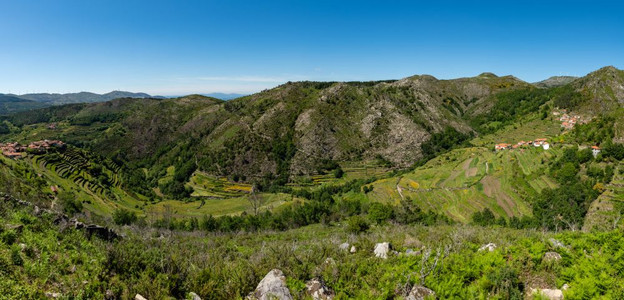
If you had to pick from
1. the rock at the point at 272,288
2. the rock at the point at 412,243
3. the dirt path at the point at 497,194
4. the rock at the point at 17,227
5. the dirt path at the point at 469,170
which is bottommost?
the dirt path at the point at 497,194

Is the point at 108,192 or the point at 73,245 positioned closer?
the point at 73,245

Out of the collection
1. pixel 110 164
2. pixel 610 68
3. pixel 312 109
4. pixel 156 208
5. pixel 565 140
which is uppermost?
pixel 610 68

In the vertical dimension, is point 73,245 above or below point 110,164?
above

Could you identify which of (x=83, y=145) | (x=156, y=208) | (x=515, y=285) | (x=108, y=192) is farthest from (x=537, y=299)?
(x=83, y=145)

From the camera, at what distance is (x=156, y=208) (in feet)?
356

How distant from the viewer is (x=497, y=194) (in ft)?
224

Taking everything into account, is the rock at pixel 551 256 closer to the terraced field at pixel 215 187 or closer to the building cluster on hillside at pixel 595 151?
the building cluster on hillside at pixel 595 151

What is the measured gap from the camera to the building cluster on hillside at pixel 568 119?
130 metres

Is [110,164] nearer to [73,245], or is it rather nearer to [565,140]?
[73,245]

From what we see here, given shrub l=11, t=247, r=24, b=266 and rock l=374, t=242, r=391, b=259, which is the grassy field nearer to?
rock l=374, t=242, r=391, b=259

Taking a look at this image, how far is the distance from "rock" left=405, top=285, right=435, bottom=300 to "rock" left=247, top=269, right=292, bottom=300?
411 centimetres

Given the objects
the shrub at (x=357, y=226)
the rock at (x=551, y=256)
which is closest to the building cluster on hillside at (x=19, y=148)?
the shrub at (x=357, y=226)

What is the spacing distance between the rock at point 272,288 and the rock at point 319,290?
869mm

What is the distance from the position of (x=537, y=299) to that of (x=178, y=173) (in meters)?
157
